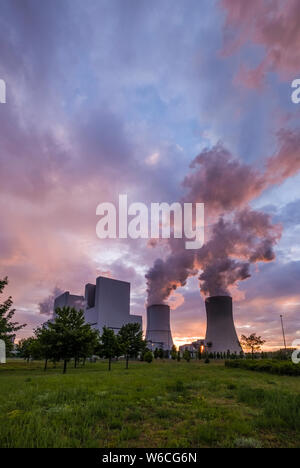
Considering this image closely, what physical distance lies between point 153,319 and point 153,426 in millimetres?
63487

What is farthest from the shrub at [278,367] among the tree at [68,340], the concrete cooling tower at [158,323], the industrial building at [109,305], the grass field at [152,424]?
the industrial building at [109,305]

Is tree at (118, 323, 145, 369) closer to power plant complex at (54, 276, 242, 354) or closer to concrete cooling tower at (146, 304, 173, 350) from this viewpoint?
power plant complex at (54, 276, 242, 354)

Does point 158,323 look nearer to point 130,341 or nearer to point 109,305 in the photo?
point 109,305

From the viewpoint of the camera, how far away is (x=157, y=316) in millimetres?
66250

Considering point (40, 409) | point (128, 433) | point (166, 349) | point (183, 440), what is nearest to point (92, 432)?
point (128, 433)

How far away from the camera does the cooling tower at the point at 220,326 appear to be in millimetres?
52219

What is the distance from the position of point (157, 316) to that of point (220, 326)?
1847 cm

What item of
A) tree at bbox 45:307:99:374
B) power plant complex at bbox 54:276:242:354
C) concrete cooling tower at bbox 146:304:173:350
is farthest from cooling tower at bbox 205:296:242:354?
tree at bbox 45:307:99:374

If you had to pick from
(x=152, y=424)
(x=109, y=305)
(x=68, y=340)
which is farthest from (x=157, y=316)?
(x=152, y=424)

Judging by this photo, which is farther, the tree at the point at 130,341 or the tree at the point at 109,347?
the tree at the point at 130,341

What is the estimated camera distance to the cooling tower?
2056 inches

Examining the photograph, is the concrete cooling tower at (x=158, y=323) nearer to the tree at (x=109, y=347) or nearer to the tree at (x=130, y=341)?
the tree at (x=130, y=341)

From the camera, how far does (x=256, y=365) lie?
86.7ft

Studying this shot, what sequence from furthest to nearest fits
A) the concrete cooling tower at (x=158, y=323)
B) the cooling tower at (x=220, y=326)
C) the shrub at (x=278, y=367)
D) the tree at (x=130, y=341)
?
the concrete cooling tower at (x=158, y=323) < the cooling tower at (x=220, y=326) < the tree at (x=130, y=341) < the shrub at (x=278, y=367)
